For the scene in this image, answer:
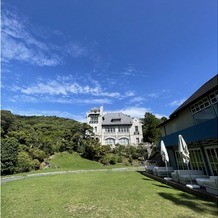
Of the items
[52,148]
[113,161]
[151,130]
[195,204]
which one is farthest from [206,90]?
[151,130]

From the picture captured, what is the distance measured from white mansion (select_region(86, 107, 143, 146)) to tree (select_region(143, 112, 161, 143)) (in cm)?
343

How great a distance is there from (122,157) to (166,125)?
74.0 feet

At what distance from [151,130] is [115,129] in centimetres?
1169

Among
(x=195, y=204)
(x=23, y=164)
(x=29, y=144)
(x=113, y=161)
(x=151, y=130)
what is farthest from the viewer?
(x=151, y=130)

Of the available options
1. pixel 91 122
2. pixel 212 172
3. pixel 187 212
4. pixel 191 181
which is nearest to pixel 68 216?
pixel 187 212

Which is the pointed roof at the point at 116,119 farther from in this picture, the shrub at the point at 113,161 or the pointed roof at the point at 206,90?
the pointed roof at the point at 206,90

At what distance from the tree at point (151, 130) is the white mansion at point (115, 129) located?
11.3 ft

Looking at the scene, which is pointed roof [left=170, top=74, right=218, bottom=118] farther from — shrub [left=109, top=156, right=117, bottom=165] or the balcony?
shrub [left=109, top=156, right=117, bottom=165]

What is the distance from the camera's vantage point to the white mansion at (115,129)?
2007 inches

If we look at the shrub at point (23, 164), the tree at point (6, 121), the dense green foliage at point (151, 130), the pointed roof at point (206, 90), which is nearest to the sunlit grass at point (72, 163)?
the shrub at point (23, 164)

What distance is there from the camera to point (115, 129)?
172 ft

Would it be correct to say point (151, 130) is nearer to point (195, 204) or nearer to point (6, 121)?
point (6, 121)

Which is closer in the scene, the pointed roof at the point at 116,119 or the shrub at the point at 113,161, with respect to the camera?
the shrub at the point at 113,161

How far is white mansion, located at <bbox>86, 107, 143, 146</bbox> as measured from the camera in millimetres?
50969
